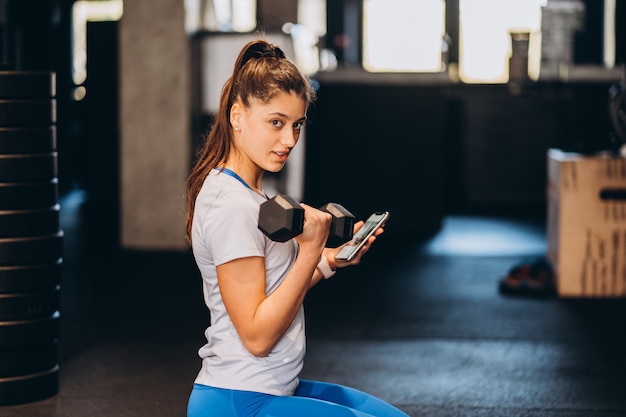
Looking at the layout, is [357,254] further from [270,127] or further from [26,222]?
[26,222]

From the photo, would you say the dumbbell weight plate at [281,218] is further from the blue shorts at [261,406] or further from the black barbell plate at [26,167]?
the black barbell plate at [26,167]

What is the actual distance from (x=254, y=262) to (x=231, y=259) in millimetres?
45

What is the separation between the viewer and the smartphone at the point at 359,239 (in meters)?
1.86

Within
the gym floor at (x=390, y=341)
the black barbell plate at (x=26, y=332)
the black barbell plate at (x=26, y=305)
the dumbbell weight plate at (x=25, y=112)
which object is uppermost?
the dumbbell weight plate at (x=25, y=112)

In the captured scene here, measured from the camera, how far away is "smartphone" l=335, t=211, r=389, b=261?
186 centimetres

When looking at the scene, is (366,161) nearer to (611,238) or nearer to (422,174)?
(422,174)

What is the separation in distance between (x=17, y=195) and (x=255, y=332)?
1489mm

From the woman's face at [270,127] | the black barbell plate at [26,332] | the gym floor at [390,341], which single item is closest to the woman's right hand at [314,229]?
the woman's face at [270,127]

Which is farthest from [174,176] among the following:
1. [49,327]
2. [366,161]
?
[49,327]

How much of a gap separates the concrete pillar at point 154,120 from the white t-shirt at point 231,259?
4589 mm

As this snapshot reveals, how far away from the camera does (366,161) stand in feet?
24.7

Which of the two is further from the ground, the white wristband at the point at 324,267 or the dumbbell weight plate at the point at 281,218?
the dumbbell weight plate at the point at 281,218

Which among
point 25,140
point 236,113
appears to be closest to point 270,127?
point 236,113

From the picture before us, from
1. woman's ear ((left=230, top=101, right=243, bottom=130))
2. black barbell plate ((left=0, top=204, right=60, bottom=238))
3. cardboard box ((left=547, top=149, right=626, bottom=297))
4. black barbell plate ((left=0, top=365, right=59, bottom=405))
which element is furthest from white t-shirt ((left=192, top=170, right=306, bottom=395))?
cardboard box ((left=547, top=149, right=626, bottom=297))
